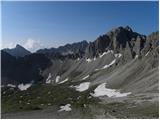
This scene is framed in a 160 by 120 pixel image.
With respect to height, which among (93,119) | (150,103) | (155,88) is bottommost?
(93,119)

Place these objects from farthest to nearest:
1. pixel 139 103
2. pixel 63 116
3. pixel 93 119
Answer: pixel 139 103 → pixel 63 116 → pixel 93 119

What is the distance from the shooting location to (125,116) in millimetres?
106688

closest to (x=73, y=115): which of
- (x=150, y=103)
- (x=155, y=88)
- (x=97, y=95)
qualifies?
(x=150, y=103)

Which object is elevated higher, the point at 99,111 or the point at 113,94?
the point at 113,94

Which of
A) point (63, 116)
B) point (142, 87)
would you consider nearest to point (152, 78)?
point (142, 87)

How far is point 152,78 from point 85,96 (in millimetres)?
39818

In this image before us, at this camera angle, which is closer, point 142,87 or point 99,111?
point 99,111

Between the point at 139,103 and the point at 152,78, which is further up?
the point at 152,78

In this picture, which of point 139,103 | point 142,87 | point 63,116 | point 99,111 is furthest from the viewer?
point 142,87

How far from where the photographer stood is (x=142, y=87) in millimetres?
183500

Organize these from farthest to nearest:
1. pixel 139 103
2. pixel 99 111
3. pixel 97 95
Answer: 1. pixel 97 95
2. pixel 139 103
3. pixel 99 111

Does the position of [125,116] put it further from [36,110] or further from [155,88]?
[155,88]

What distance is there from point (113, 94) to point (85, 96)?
53.6 feet

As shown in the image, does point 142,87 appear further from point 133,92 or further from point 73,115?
point 73,115
